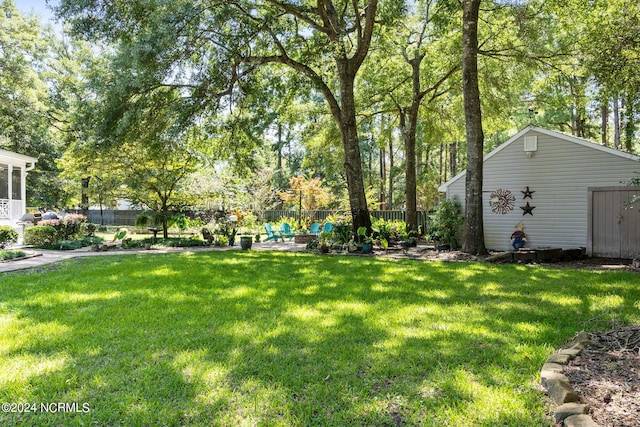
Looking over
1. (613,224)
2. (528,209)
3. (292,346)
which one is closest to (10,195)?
(292,346)

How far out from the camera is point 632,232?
961 centimetres

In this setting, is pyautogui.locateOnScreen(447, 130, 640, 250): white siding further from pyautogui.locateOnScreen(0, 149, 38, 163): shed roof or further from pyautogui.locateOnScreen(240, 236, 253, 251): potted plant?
pyautogui.locateOnScreen(0, 149, 38, 163): shed roof

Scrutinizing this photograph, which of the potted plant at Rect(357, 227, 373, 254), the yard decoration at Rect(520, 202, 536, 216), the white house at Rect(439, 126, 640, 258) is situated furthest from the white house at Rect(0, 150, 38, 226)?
the yard decoration at Rect(520, 202, 536, 216)

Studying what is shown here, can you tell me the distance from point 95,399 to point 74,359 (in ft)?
2.63

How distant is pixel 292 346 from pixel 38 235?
41.4 feet

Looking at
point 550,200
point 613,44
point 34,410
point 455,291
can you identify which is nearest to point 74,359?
point 34,410

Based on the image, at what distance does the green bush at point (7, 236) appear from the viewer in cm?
1152

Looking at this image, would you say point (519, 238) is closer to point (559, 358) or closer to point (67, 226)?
point (559, 358)

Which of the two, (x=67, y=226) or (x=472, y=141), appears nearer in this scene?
(x=472, y=141)

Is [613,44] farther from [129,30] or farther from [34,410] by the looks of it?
[129,30]

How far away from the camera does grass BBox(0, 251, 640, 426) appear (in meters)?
2.36

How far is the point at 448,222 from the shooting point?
1140 centimetres

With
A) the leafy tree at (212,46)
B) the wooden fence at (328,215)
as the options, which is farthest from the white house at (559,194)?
the wooden fence at (328,215)

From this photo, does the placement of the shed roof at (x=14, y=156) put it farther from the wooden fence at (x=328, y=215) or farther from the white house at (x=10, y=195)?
the wooden fence at (x=328, y=215)
